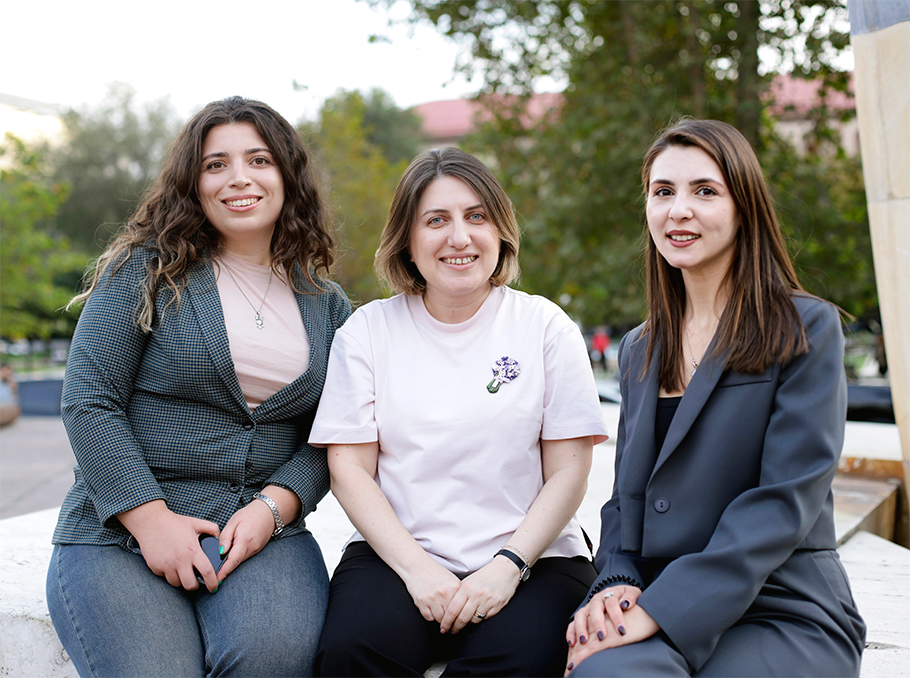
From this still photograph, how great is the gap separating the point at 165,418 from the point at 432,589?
1.01 meters

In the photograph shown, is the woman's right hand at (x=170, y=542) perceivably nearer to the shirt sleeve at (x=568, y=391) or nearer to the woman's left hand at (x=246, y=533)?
the woman's left hand at (x=246, y=533)

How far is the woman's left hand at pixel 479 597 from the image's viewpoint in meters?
2.04

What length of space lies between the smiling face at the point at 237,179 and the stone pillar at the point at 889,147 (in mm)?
→ 3386

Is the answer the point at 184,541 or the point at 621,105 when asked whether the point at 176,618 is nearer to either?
the point at 184,541

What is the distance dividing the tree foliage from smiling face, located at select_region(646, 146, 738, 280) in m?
6.93

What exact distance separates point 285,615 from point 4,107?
23.8 metres

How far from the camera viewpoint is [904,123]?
4027mm

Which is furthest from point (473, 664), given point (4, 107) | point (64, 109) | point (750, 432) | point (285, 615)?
point (64, 109)

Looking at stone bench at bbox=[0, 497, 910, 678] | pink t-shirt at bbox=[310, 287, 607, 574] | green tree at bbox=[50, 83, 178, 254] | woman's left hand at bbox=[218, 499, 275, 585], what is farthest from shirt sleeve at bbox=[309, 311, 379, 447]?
green tree at bbox=[50, 83, 178, 254]

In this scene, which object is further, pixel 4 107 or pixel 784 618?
pixel 4 107

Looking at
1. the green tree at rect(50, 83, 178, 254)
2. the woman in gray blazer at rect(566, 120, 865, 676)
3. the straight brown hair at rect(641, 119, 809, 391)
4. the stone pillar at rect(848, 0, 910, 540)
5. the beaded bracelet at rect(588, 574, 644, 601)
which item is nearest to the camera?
the woman in gray blazer at rect(566, 120, 865, 676)

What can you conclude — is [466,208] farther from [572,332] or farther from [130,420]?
[130,420]

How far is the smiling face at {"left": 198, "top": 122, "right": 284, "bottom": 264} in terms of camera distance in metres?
2.52

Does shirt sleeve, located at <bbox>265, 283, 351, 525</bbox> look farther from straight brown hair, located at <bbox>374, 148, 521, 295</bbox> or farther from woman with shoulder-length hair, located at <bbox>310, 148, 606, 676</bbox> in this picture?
straight brown hair, located at <bbox>374, 148, 521, 295</bbox>
